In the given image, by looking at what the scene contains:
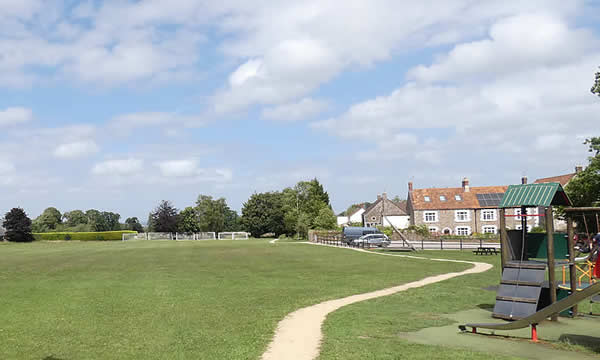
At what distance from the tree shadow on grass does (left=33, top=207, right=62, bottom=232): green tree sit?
515 feet

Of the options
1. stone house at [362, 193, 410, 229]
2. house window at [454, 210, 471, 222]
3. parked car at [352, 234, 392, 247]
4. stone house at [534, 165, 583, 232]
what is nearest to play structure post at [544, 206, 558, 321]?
parked car at [352, 234, 392, 247]

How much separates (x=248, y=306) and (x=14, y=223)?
300 ft

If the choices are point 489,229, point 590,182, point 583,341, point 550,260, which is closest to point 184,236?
point 489,229

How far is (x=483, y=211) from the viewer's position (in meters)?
73.9

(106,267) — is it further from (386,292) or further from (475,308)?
(475,308)

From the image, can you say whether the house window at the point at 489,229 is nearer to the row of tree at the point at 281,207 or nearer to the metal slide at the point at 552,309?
the row of tree at the point at 281,207

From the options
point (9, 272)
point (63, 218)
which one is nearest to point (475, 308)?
point (9, 272)

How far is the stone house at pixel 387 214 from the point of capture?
8362 centimetres

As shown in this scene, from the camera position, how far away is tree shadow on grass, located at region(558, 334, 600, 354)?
10706mm

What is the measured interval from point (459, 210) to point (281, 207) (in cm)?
3754

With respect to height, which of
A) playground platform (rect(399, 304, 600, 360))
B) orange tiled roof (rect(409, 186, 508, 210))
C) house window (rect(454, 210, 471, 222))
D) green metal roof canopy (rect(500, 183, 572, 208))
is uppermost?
orange tiled roof (rect(409, 186, 508, 210))

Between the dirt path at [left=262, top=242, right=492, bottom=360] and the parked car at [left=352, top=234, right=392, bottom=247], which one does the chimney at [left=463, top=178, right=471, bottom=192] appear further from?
the dirt path at [left=262, top=242, right=492, bottom=360]

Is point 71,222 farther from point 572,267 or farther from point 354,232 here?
point 572,267

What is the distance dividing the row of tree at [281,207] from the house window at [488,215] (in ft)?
90.3
